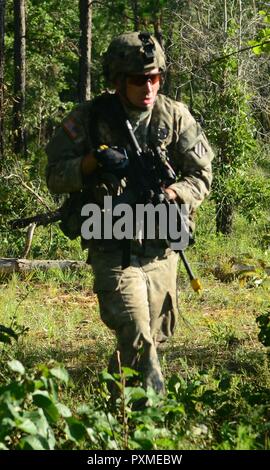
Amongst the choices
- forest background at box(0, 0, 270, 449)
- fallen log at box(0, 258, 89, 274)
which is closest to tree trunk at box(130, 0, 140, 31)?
forest background at box(0, 0, 270, 449)

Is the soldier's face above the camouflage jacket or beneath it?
above

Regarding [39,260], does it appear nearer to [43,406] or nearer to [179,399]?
[179,399]

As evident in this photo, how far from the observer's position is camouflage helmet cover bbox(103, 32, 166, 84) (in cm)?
528

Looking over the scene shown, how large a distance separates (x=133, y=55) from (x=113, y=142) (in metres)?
0.48

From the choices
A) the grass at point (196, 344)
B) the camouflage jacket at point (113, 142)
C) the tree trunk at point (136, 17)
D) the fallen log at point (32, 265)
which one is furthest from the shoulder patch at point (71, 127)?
the fallen log at point (32, 265)

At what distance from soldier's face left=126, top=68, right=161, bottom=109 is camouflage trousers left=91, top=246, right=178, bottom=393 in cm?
82

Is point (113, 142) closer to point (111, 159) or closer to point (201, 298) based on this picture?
point (111, 159)

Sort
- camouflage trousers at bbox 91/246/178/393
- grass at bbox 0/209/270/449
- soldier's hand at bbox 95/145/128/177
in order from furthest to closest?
camouflage trousers at bbox 91/246/178/393 → soldier's hand at bbox 95/145/128/177 → grass at bbox 0/209/270/449

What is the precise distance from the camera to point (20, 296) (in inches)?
385

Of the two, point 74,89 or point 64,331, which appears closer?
point 64,331

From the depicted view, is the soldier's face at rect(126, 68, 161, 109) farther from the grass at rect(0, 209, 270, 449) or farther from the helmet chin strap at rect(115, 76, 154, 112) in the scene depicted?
the grass at rect(0, 209, 270, 449)

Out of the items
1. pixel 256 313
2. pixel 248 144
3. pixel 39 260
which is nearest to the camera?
pixel 256 313
